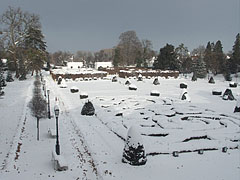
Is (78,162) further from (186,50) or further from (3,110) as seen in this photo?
(186,50)

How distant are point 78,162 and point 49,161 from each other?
1289 mm

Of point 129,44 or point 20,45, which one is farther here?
point 129,44

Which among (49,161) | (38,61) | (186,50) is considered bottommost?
(49,161)

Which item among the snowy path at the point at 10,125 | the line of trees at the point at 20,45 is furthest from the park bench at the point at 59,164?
the line of trees at the point at 20,45

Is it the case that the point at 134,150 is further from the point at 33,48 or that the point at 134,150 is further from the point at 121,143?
the point at 33,48

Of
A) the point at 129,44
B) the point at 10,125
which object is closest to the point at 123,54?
the point at 129,44

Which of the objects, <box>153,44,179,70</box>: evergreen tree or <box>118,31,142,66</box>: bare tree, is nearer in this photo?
<box>153,44,179,70</box>: evergreen tree

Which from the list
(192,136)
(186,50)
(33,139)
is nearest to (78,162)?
(33,139)

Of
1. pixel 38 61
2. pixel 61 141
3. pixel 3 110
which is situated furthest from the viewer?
pixel 38 61

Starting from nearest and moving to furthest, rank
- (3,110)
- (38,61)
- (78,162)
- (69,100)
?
(78,162), (3,110), (69,100), (38,61)

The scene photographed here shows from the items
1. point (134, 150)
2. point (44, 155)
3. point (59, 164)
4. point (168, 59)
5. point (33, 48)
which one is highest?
point (33, 48)

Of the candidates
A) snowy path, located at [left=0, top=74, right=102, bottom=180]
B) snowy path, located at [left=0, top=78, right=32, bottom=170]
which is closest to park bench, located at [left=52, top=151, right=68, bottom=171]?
snowy path, located at [left=0, top=74, right=102, bottom=180]

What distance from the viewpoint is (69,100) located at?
2417cm

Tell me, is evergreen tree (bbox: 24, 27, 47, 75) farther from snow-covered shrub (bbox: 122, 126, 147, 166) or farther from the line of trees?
snow-covered shrub (bbox: 122, 126, 147, 166)
